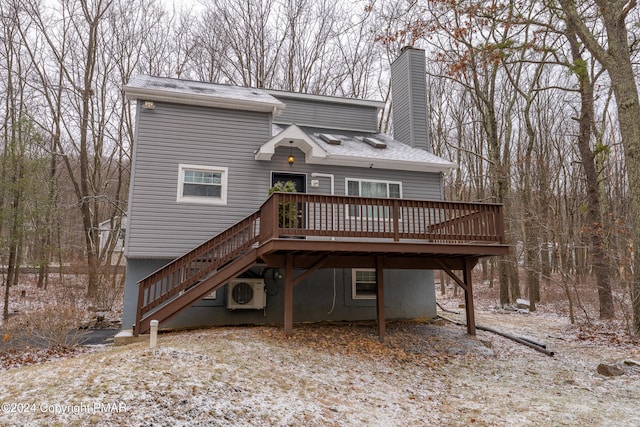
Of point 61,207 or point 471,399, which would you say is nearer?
point 471,399

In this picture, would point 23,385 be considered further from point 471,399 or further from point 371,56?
point 371,56

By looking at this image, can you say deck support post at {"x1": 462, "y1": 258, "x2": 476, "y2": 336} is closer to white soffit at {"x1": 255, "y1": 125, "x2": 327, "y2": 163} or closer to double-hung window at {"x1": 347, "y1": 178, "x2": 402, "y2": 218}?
double-hung window at {"x1": 347, "y1": 178, "x2": 402, "y2": 218}

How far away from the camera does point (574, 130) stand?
25609 millimetres

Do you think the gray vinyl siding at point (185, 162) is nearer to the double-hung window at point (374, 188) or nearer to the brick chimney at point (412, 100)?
the double-hung window at point (374, 188)

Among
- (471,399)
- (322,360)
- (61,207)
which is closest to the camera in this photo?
(471,399)

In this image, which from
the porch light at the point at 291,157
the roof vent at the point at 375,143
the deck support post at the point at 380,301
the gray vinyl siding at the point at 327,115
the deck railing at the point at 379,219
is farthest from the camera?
the gray vinyl siding at the point at 327,115

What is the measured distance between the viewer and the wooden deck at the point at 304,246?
902cm

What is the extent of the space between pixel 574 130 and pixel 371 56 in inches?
526

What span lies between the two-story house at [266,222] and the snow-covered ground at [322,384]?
1.50 metres

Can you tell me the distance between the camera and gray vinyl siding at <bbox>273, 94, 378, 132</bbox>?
1505 cm

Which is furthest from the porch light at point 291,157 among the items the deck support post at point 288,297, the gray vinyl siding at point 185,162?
the deck support post at point 288,297

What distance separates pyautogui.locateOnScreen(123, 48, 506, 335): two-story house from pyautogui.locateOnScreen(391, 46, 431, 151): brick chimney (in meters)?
1.19

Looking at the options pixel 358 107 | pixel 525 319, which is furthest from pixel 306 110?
pixel 525 319

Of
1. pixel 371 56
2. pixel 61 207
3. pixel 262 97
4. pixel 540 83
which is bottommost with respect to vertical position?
pixel 61 207
